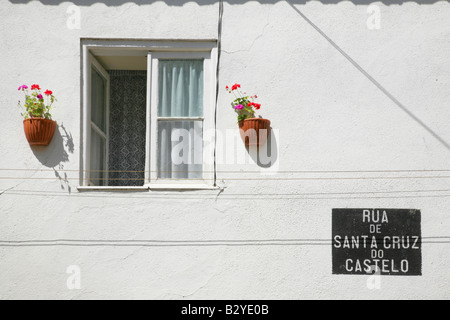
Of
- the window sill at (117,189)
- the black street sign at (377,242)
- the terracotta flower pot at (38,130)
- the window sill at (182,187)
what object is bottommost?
the black street sign at (377,242)

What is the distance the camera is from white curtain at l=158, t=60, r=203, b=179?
8.10m

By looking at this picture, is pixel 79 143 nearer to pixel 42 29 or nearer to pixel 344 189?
pixel 42 29

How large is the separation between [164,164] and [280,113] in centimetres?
146

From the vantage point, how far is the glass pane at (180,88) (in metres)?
8.21

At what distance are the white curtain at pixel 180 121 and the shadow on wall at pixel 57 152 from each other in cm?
104

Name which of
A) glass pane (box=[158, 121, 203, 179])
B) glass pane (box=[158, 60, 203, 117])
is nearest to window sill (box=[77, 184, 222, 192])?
glass pane (box=[158, 121, 203, 179])

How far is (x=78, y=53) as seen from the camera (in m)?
8.12

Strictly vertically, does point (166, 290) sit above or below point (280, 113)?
below

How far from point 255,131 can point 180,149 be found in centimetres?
94

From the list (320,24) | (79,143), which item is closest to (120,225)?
(79,143)

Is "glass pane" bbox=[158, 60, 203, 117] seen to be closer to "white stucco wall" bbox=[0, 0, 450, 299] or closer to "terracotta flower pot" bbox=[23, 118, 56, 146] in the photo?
"white stucco wall" bbox=[0, 0, 450, 299]

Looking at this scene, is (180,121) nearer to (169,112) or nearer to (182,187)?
(169,112)

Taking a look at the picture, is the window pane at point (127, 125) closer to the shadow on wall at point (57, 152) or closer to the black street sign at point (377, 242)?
the shadow on wall at point (57, 152)

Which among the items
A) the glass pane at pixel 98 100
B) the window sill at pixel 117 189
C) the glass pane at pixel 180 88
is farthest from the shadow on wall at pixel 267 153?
the glass pane at pixel 98 100
